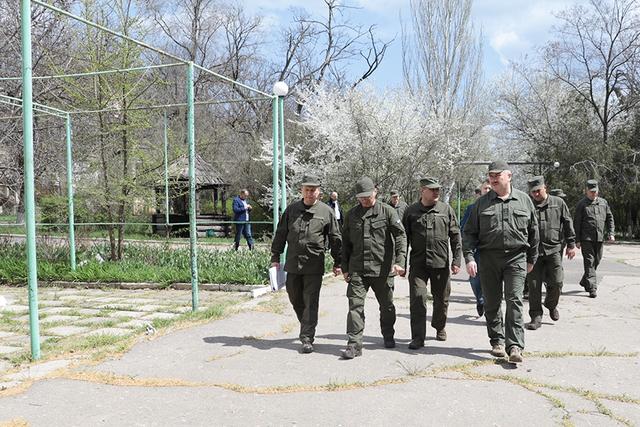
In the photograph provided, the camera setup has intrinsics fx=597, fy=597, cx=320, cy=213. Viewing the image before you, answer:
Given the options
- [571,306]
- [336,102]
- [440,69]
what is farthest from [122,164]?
[440,69]

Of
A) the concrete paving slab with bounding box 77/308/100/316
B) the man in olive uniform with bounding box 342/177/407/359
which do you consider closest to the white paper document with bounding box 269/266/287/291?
the man in olive uniform with bounding box 342/177/407/359

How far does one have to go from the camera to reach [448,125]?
24.1 m

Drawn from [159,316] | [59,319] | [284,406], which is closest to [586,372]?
[284,406]

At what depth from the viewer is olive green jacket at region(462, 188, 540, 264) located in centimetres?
537

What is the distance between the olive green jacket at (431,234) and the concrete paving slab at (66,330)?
3900 mm

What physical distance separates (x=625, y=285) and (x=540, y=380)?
6.84 m

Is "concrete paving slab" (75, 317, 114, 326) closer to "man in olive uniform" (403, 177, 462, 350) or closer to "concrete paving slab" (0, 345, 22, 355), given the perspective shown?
"concrete paving slab" (0, 345, 22, 355)

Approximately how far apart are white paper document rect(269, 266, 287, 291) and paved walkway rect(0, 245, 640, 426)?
578mm

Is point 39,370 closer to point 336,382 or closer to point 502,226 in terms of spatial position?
point 336,382

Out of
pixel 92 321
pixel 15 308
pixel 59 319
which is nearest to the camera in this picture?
pixel 92 321

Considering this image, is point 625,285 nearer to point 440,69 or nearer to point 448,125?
point 448,125

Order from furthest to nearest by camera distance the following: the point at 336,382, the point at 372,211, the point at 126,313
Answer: the point at 126,313 < the point at 372,211 < the point at 336,382

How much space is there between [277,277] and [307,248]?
0.69 meters

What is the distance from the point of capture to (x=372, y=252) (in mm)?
5770
